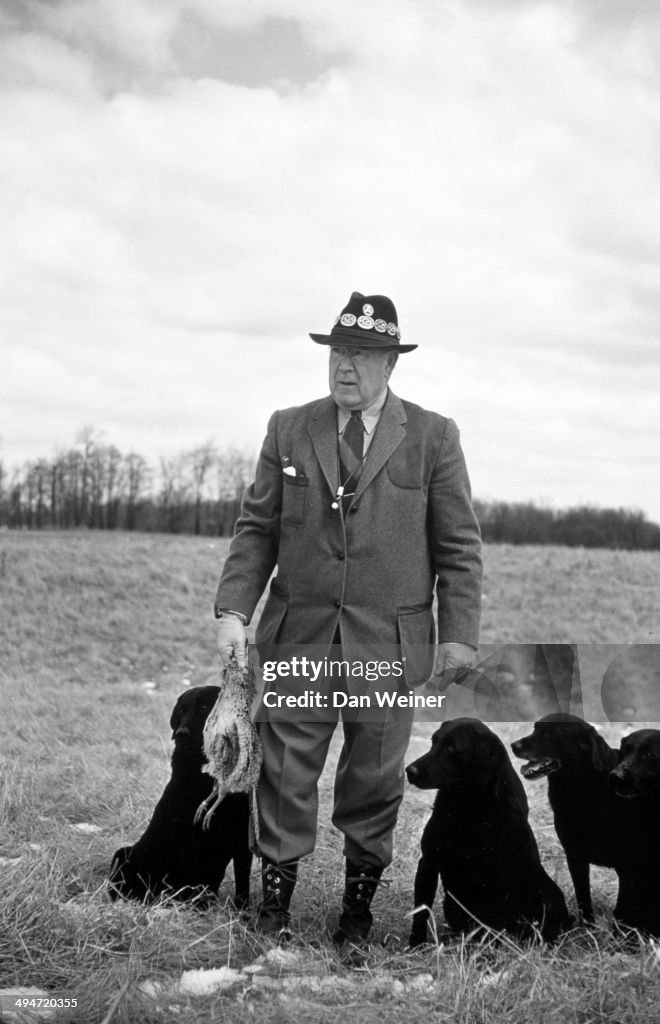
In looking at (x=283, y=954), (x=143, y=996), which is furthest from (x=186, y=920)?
(x=143, y=996)

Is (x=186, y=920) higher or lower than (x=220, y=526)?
lower

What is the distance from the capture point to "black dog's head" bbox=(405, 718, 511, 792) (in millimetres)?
3064

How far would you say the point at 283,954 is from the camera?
301 cm

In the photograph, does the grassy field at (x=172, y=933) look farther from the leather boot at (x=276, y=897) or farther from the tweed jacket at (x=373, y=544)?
the tweed jacket at (x=373, y=544)

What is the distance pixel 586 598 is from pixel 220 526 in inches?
345

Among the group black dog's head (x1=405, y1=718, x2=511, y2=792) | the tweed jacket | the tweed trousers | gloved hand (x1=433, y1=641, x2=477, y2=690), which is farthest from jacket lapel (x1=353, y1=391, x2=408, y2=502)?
black dog's head (x1=405, y1=718, x2=511, y2=792)

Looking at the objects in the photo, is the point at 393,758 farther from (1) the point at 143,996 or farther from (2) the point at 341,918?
(1) the point at 143,996

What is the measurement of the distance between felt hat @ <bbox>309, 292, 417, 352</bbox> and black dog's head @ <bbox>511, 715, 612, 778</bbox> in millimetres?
1374

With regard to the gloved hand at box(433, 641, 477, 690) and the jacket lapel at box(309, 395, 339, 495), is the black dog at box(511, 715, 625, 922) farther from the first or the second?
the jacket lapel at box(309, 395, 339, 495)

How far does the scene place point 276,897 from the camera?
129 inches

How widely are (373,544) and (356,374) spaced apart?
0.59m

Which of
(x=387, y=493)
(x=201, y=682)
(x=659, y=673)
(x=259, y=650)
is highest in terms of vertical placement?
(x=387, y=493)

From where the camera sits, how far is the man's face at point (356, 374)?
11.0ft

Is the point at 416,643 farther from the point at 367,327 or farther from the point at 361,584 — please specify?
the point at 367,327
